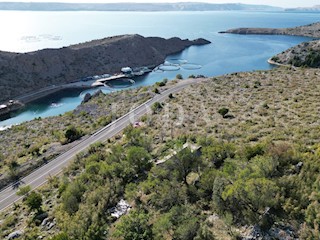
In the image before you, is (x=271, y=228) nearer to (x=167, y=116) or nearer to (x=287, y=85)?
(x=167, y=116)

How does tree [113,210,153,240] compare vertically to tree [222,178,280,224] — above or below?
below

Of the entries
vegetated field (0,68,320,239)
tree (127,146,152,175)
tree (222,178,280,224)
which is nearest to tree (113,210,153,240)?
vegetated field (0,68,320,239)

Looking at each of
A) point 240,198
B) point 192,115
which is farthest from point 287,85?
point 240,198

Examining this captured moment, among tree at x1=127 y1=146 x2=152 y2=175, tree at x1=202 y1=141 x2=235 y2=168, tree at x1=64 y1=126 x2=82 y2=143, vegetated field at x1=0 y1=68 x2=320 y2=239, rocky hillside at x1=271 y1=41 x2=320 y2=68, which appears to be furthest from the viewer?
rocky hillside at x1=271 y1=41 x2=320 y2=68

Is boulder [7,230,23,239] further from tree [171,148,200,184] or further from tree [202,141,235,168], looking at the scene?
tree [202,141,235,168]

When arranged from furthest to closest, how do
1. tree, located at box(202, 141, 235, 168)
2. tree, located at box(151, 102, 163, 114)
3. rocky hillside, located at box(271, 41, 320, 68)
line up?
rocky hillside, located at box(271, 41, 320, 68) < tree, located at box(151, 102, 163, 114) < tree, located at box(202, 141, 235, 168)

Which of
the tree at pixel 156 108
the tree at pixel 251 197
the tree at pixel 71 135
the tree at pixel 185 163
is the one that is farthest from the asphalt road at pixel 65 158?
the tree at pixel 251 197
